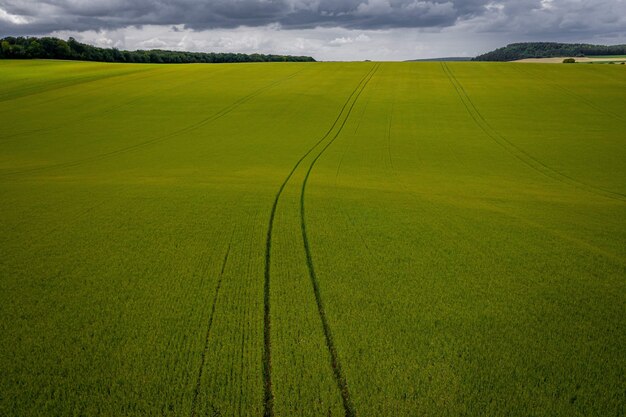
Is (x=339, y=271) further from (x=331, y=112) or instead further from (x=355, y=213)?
(x=331, y=112)

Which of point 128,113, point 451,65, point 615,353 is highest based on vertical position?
point 451,65

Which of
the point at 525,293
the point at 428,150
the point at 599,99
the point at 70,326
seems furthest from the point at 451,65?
the point at 70,326

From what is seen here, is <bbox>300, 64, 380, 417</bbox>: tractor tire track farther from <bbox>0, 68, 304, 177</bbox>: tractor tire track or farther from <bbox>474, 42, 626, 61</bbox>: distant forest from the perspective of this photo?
<bbox>474, 42, 626, 61</bbox>: distant forest

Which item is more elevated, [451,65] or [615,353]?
[451,65]

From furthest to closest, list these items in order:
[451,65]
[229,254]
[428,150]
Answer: [451,65] < [428,150] < [229,254]

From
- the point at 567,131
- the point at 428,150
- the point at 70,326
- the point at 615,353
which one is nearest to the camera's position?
the point at 615,353

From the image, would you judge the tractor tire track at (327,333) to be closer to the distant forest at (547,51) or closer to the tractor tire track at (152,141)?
the tractor tire track at (152,141)

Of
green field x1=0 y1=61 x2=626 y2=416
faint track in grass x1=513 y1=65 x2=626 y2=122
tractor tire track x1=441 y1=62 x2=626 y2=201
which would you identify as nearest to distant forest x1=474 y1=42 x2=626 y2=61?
faint track in grass x1=513 y1=65 x2=626 y2=122
